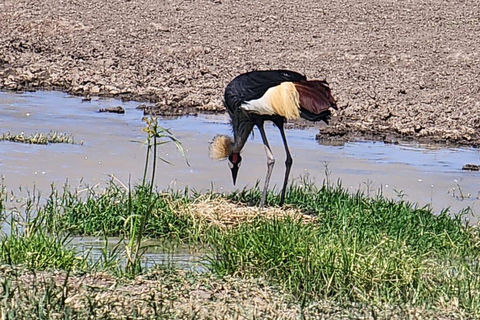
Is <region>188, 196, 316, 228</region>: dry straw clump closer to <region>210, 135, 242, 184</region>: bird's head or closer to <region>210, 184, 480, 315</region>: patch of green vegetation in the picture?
<region>210, 184, 480, 315</region>: patch of green vegetation

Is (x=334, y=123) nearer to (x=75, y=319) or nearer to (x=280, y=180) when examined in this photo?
(x=280, y=180)

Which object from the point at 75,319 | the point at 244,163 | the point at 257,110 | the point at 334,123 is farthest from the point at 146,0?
the point at 75,319

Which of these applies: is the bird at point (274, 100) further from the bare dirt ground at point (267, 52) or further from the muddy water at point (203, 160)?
the bare dirt ground at point (267, 52)

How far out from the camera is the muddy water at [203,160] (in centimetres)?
969

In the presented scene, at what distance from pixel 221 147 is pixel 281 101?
1.12 meters

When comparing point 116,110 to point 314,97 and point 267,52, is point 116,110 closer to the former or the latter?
point 267,52

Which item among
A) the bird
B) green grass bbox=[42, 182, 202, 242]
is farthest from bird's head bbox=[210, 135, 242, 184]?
green grass bbox=[42, 182, 202, 242]

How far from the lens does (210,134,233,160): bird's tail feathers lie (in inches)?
362

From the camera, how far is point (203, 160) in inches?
432

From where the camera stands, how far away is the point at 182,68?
695 inches

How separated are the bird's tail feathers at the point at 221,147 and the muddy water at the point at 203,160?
1.26ft

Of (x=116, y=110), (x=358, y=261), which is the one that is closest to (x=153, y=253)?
(x=358, y=261)

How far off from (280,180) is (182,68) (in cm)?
794

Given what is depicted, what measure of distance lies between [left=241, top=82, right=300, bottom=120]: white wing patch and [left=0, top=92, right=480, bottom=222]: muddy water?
123cm
